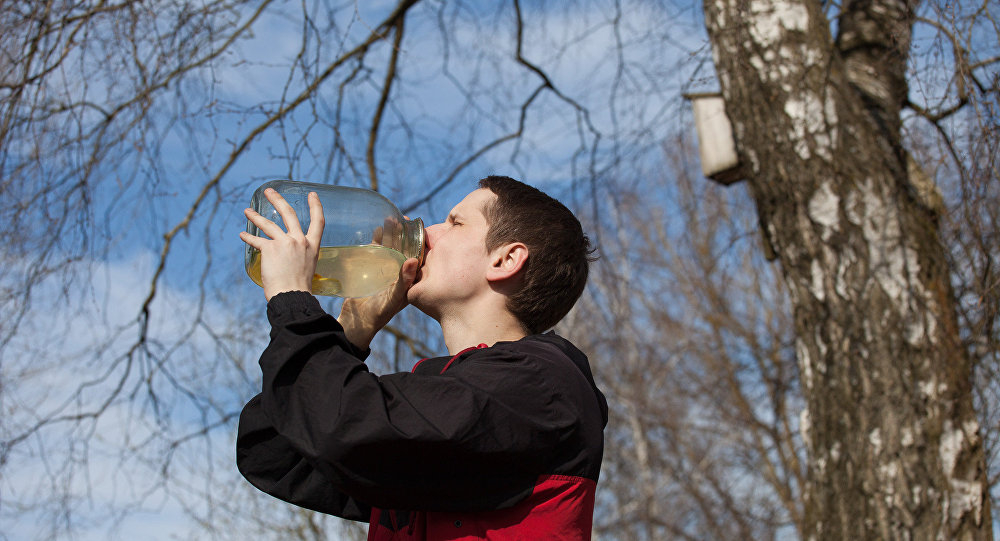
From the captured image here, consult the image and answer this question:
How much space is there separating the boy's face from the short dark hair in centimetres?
3

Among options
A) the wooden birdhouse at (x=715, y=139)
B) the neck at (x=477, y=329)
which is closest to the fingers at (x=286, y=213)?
the neck at (x=477, y=329)

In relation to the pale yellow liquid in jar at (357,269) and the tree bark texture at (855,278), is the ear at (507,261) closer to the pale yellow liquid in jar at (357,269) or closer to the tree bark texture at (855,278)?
the pale yellow liquid in jar at (357,269)

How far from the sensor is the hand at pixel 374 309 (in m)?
1.93

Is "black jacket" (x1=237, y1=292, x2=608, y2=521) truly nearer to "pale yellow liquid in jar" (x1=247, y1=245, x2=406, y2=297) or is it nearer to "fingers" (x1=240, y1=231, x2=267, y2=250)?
"fingers" (x1=240, y1=231, x2=267, y2=250)

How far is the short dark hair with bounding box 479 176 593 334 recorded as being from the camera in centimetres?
191

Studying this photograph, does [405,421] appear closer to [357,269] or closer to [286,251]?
[286,251]

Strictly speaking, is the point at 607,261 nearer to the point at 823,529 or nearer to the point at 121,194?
the point at 823,529

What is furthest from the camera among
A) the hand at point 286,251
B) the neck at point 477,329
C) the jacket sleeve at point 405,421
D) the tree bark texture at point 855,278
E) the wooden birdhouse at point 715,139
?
the wooden birdhouse at point 715,139

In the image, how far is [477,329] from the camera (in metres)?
1.86

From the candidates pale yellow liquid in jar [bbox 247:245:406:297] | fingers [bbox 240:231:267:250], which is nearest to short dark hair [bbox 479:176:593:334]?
pale yellow liquid in jar [bbox 247:245:406:297]

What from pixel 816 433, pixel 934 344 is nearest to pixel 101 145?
pixel 816 433

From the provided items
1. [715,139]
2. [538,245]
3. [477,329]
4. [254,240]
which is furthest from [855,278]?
[254,240]

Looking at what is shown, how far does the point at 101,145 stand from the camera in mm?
3219

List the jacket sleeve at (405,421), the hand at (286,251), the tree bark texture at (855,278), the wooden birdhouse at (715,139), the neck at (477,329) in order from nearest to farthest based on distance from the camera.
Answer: the jacket sleeve at (405,421) < the hand at (286,251) < the neck at (477,329) < the tree bark texture at (855,278) < the wooden birdhouse at (715,139)
